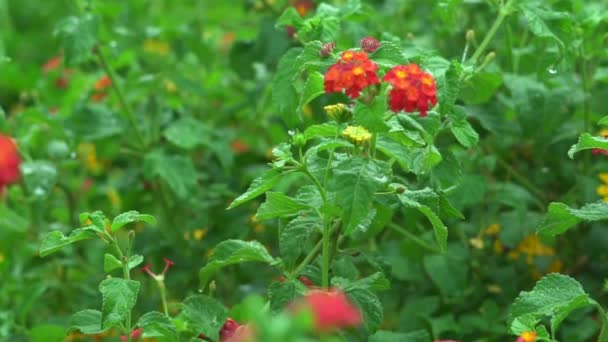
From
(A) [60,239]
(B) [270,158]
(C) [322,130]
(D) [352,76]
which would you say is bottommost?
(B) [270,158]

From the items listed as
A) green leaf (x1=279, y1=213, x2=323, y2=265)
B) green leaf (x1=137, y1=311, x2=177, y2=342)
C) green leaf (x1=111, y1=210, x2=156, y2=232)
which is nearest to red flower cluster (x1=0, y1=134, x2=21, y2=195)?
green leaf (x1=111, y1=210, x2=156, y2=232)

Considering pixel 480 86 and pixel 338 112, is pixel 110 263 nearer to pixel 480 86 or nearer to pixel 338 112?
pixel 338 112

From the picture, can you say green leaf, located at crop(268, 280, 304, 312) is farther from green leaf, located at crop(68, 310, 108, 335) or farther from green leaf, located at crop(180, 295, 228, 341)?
green leaf, located at crop(68, 310, 108, 335)

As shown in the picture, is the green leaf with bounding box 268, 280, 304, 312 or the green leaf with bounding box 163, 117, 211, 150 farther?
the green leaf with bounding box 163, 117, 211, 150

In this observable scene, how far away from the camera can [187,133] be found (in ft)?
7.13

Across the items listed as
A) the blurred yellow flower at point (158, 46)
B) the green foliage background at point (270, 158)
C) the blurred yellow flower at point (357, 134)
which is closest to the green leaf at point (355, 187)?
the blurred yellow flower at point (357, 134)

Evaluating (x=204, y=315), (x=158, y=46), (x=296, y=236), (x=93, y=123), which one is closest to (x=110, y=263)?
(x=204, y=315)

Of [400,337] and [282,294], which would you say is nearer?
[282,294]

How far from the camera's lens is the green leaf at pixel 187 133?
7.00 feet

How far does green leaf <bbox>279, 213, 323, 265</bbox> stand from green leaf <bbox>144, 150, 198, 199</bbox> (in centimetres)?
60

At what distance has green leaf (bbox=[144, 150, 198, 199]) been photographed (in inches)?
83.0

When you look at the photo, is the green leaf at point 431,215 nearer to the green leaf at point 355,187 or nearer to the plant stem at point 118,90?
the green leaf at point 355,187

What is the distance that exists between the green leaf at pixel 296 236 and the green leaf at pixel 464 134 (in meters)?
0.26

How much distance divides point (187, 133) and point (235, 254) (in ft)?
2.36
